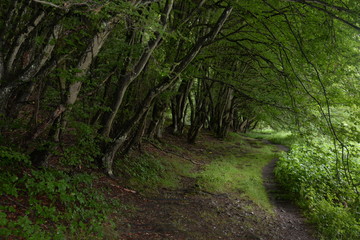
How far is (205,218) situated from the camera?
6668 mm

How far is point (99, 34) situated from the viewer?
16.2 feet

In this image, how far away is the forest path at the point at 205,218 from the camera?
5.56 m

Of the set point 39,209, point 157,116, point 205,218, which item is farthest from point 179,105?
point 39,209

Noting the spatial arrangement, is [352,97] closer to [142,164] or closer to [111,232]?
[142,164]

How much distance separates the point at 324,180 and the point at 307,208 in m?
1.53

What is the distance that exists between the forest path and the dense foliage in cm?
128

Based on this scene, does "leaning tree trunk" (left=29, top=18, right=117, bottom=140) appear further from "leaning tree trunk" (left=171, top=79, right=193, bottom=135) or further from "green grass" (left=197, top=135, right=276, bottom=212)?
"leaning tree trunk" (left=171, top=79, right=193, bottom=135)

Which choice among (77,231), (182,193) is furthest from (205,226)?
(77,231)

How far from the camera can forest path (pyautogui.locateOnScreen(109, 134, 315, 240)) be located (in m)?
5.56

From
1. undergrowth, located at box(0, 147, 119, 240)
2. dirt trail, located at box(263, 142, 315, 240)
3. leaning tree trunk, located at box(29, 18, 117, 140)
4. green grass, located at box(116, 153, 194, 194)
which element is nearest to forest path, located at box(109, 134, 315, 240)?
dirt trail, located at box(263, 142, 315, 240)

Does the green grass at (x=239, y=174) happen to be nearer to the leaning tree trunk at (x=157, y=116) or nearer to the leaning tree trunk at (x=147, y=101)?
the leaning tree trunk at (x=157, y=116)

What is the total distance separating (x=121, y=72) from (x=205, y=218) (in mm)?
4046

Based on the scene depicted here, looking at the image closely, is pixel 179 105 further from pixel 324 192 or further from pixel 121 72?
pixel 324 192

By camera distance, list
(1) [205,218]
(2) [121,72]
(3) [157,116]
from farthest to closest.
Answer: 1. (3) [157,116]
2. (2) [121,72]
3. (1) [205,218]
